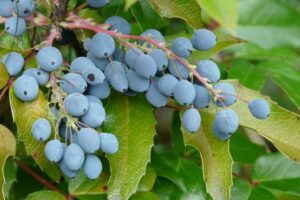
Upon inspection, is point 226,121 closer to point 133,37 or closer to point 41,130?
point 133,37

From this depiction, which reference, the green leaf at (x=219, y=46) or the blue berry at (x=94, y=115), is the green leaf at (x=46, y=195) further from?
the green leaf at (x=219, y=46)

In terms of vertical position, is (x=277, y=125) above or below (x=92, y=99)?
below

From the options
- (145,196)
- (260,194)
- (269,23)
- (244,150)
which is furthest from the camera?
(269,23)

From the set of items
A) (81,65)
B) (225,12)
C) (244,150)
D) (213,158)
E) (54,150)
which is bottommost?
(244,150)

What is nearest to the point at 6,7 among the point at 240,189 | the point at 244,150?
the point at 240,189

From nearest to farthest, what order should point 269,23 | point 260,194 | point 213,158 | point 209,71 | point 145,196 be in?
point 209,71, point 213,158, point 145,196, point 260,194, point 269,23

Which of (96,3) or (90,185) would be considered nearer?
(96,3)

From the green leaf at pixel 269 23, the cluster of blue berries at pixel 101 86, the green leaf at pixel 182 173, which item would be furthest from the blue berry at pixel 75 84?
the green leaf at pixel 269 23
